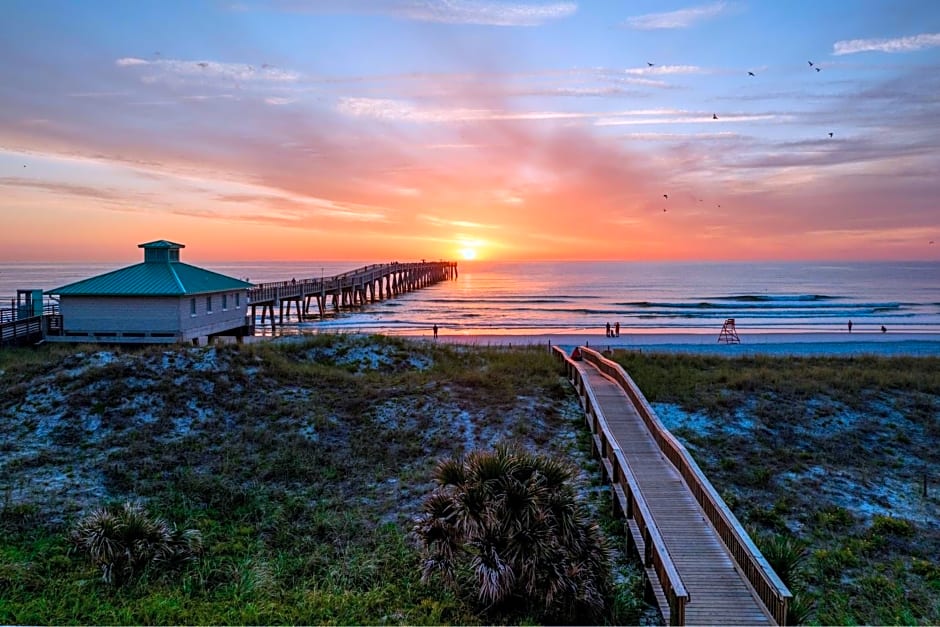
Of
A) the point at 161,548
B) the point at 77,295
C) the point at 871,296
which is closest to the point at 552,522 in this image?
the point at 161,548

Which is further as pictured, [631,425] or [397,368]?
[397,368]

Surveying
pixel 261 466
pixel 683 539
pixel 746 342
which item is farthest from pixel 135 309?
pixel 746 342

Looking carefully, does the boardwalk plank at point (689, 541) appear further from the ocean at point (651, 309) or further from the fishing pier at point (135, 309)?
the ocean at point (651, 309)

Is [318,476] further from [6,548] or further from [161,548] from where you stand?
[6,548]

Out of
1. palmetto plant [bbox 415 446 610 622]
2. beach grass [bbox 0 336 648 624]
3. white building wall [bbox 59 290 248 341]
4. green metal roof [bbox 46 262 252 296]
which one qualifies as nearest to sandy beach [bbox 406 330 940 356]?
green metal roof [bbox 46 262 252 296]

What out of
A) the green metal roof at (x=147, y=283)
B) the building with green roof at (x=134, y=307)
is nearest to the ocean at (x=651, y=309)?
the green metal roof at (x=147, y=283)

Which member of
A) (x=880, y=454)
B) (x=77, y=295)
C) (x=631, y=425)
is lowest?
(x=880, y=454)

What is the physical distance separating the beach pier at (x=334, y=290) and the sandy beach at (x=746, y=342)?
12.5m

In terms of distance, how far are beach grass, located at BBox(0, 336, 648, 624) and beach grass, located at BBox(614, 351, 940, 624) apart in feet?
10.3

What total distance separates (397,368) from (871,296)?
263 ft

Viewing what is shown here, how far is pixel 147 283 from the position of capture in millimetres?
30906

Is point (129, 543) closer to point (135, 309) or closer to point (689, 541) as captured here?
point (689, 541)

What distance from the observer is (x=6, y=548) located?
10125 millimetres

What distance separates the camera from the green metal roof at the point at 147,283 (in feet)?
99.5
